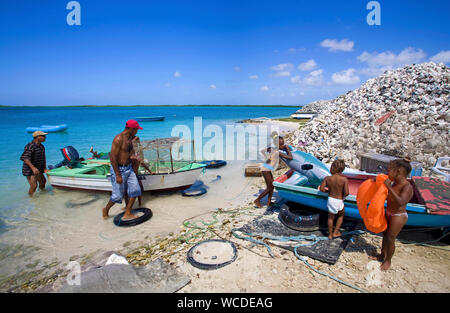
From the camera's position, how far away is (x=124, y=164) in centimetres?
571

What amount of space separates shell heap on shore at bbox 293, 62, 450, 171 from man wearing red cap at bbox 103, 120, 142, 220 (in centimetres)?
866

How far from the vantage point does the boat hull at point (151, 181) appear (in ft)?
24.7

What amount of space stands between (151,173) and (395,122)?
10604 millimetres

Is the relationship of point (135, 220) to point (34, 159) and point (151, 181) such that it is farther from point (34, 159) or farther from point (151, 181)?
point (34, 159)

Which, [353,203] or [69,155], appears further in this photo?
[69,155]

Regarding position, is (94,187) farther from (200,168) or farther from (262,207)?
(262,207)

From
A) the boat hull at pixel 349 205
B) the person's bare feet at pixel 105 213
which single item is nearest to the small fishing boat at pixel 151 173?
the person's bare feet at pixel 105 213

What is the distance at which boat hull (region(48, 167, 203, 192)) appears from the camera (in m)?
7.54

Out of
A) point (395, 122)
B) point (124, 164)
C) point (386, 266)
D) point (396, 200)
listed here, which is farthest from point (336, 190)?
point (395, 122)

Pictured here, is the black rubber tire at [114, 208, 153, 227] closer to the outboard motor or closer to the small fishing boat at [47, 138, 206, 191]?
the small fishing boat at [47, 138, 206, 191]

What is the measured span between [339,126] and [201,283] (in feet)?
37.7

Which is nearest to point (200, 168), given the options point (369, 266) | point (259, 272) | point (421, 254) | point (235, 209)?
point (235, 209)

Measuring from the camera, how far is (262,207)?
6.63 metres

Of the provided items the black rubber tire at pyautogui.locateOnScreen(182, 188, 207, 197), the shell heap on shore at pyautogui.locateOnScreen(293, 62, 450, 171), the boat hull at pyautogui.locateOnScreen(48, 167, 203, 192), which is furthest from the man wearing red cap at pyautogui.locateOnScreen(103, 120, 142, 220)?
the shell heap on shore at pyautogui.locateOnScreen(293, 62, 450, 171)
